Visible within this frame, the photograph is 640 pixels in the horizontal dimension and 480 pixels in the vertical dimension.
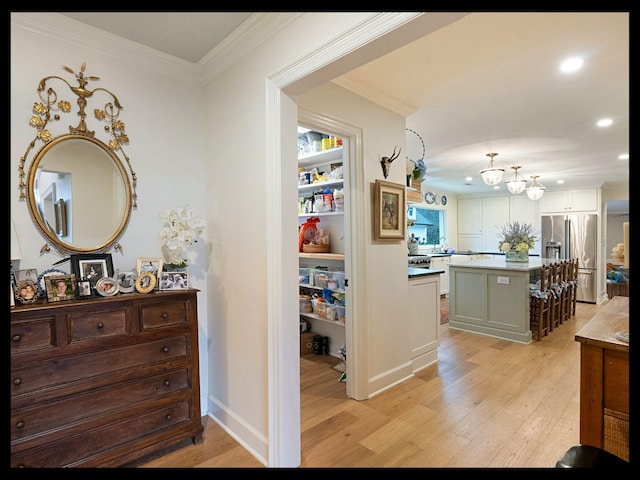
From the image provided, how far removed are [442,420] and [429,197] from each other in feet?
19.4

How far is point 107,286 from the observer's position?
69.0 inches

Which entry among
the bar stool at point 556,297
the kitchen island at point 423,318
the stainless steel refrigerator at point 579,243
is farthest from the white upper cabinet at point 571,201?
the kitchen island at point 423,318

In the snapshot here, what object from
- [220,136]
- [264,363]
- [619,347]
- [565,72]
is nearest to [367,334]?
[264,363]

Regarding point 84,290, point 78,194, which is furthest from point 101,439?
point 78,194

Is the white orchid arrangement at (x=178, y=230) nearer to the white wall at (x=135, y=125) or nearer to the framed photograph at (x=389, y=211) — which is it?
the white wall at (x=135, y=125)

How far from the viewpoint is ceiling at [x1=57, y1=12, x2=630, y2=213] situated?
5.93 ft

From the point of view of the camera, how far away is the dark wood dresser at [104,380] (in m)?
1.47

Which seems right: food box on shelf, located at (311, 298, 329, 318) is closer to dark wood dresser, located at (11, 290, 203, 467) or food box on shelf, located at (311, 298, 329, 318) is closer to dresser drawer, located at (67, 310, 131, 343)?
dark wood dresser, located at (11, 290, 203, 467)

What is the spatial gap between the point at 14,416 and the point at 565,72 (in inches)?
150

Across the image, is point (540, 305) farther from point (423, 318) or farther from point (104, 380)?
point (104, 380)

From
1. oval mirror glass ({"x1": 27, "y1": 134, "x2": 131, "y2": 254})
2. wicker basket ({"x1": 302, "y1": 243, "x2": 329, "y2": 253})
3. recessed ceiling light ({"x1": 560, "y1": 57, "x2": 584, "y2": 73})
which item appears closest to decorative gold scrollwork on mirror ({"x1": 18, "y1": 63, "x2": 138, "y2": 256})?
oval mirror glass ({"x1": 27, "y1": 134, "x2": 131, "y2": 254})
